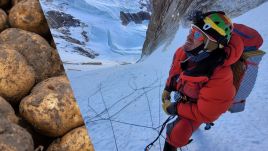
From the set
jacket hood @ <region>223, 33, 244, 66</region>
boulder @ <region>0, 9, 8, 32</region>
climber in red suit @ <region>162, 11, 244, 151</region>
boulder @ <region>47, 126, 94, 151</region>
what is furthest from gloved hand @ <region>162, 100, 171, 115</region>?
boulder @ <region>0, 9, 8, 32</region>

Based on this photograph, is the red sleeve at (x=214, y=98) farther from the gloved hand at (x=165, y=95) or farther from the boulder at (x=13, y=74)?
the boulder at (x=13, y=74)

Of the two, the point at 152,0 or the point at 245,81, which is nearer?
the point at 245,81

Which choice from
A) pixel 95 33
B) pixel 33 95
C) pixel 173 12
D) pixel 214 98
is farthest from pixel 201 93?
pixel 33 95

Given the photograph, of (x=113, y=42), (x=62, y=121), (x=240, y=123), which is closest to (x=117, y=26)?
(x=113, y=42)

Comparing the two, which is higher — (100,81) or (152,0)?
(152,0)

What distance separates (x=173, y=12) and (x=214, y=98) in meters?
0.15

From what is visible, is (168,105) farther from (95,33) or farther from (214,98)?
(95,33)

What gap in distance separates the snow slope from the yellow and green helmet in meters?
0.02

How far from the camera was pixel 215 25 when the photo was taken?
1.77 ft

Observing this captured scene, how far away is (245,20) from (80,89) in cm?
29

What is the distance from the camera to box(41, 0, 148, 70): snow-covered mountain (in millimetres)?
732

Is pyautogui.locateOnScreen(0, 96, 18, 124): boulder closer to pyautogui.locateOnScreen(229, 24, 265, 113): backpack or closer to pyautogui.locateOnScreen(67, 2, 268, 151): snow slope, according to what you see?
pyautogui.locateOnScreen(67, 2, 268, 151): snow slope

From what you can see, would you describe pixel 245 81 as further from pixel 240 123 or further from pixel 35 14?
pixel 35 14

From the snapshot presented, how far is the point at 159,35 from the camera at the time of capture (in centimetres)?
66
